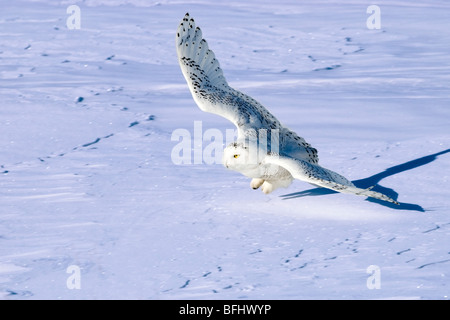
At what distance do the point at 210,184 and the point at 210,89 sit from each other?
0.97m

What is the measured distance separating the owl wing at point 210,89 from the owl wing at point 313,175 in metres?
0.43

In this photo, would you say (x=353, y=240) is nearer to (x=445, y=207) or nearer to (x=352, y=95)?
(x=445, y=207)

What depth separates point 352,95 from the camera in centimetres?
1020

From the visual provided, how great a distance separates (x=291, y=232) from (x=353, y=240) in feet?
1.47

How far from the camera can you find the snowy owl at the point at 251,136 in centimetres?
551

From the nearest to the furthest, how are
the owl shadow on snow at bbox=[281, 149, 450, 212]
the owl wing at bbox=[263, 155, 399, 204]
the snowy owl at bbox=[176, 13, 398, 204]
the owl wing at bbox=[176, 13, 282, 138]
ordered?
1. the owl wing at bbox=[263, 155, 399, 204]
2. the snowy owl at bbox=[176, 13, 398, 204]
3. the owl wing at bbox=[176, 13, 282, 138]
4. the owl shadow on snow at bbox=[281, 149, 450, 212]

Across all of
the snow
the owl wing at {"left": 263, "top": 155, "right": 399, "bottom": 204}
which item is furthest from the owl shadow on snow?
the owl wing at {"left": 263, "top": 155, "right": 399, "bottom": 204}

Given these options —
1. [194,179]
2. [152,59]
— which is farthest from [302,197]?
[152,59]

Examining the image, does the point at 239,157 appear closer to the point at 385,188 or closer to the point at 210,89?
the point at 210,89

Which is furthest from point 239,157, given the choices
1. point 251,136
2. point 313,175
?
point 313,175

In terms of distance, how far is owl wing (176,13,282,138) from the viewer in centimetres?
593

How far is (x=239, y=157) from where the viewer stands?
5.53 meters

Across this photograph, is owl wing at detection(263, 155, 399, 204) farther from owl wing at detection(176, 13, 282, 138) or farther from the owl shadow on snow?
the owl shadow on snow

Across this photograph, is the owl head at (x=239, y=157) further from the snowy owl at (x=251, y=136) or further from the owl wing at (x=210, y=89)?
the owl wing at (x=210, y=89)
